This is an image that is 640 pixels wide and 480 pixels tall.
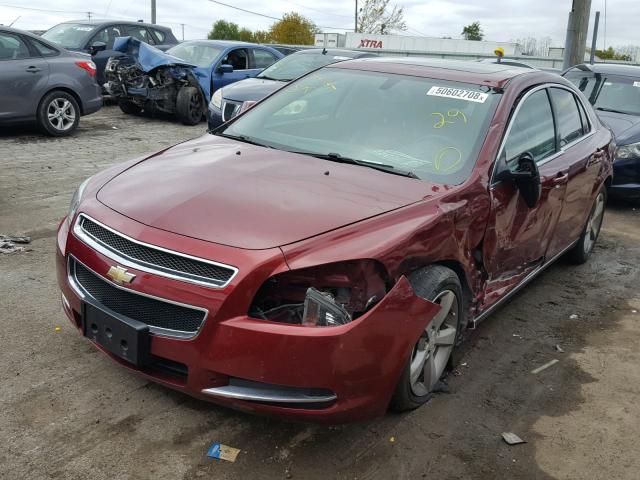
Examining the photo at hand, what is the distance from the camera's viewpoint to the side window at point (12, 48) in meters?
9.64

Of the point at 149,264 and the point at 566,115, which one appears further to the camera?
the point at 566,115

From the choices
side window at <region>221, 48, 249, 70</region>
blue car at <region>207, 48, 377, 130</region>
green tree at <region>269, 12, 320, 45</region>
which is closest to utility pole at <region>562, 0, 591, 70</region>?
blue car at <region>207, 48, 377, 130</region>

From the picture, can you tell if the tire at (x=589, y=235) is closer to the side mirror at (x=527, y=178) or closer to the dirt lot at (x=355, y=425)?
the dirt lot at (x=355, y=425)

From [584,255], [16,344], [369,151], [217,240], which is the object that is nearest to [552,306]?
[584,255]

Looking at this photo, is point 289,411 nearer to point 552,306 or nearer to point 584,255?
point 552,306

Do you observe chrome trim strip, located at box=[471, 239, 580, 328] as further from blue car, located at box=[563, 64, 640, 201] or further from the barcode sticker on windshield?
blue car, located at box=[563, 64, 640, 201]

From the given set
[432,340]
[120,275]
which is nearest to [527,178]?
[432,340]

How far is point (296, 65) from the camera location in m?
11.3

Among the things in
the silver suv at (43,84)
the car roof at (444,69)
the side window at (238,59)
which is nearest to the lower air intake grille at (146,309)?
the car roof at (444,69)

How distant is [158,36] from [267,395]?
14337mm

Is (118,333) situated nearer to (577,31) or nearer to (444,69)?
(444,69)

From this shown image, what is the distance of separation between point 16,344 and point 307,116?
2174 millimetres

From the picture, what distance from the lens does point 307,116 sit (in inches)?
171

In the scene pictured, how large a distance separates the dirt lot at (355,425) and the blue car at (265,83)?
5471 mm
